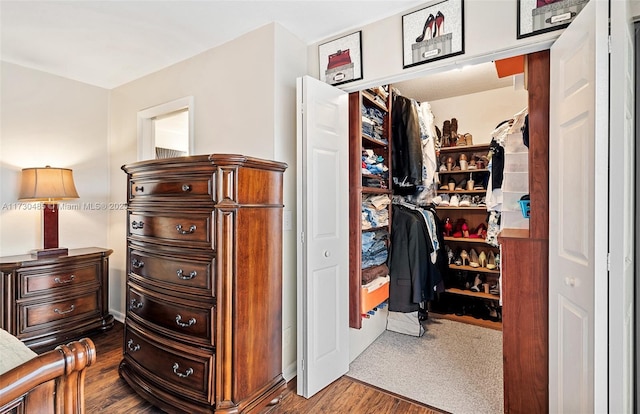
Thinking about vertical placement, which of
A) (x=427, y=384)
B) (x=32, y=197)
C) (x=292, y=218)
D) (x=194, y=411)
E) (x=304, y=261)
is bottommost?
(x=427, y=384)

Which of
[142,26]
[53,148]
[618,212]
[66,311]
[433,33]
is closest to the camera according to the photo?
[618,212]

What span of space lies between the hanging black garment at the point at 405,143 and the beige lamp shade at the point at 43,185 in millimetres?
3055

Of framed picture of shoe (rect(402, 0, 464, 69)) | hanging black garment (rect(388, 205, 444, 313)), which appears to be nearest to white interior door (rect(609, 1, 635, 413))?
framed picture of shoe (rect(402, 0, 464, 69))

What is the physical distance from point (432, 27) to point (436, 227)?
6.44 ft

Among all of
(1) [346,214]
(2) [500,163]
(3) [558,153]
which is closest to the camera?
(3) [558,153]

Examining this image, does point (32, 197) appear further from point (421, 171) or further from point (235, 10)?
point (421, 171)

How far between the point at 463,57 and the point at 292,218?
148 centimetres

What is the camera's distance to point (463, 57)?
1772 mm

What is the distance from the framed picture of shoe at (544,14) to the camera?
4.88 ft

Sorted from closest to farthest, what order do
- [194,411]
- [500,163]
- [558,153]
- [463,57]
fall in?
[558,153] → [194,411] → [463,57] → [500,163]

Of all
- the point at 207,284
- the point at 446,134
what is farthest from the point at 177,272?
the point at 446,134

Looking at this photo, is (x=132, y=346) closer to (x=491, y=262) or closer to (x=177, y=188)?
(x=177, y=188)

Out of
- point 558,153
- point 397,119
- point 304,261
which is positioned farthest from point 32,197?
point 558,153

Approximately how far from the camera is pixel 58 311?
2.66m
